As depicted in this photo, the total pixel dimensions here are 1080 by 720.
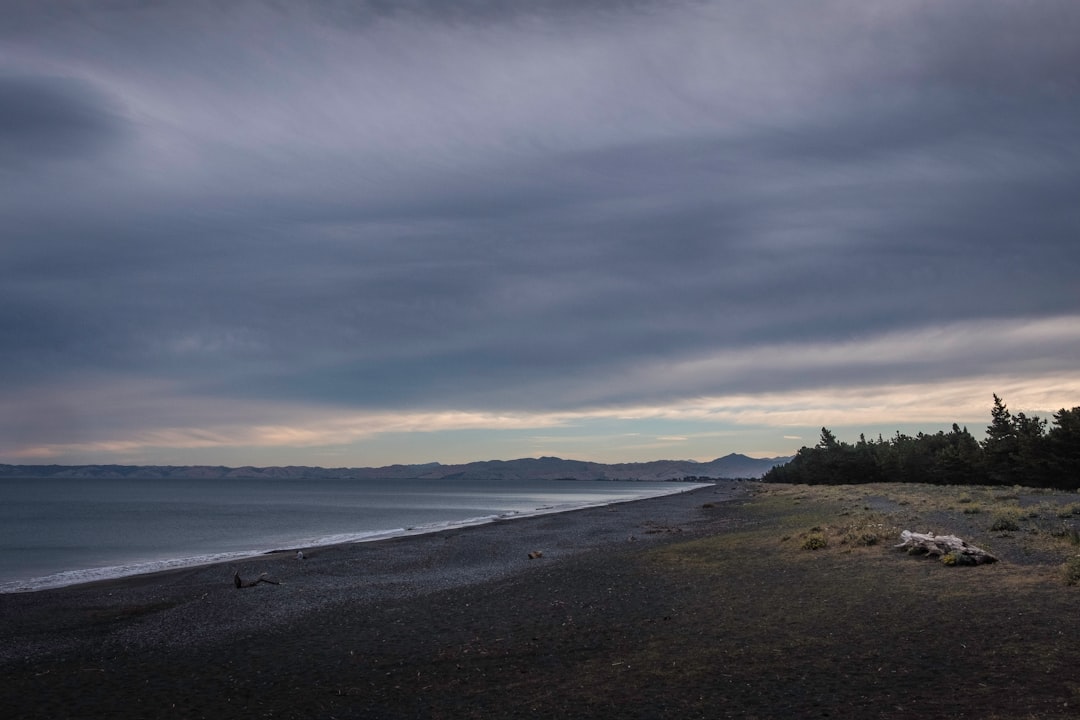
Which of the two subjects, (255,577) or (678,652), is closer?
(678,652)

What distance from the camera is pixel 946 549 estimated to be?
20.6 metres

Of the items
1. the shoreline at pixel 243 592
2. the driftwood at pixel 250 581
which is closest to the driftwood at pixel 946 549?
the shoreline at pixel 243 592

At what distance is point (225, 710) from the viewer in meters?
12.4

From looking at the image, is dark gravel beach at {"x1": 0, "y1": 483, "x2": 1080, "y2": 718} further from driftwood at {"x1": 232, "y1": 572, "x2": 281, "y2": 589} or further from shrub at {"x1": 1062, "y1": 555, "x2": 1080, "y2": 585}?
driftwood at {"x1": 232, "y1": 572, "x2": 281, "y2": 589}

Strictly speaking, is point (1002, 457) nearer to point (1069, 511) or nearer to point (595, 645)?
point (1069, 511)

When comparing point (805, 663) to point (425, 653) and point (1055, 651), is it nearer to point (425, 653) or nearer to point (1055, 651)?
point (1055, 651)

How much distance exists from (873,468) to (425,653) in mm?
126973

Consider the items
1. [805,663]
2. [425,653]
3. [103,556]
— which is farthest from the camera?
[103,556]

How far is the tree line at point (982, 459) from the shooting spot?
70750 mm

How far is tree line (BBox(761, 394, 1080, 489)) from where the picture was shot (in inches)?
2785

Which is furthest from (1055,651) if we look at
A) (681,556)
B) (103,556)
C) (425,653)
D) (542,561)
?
(103,556)

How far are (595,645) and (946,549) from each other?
460 inches

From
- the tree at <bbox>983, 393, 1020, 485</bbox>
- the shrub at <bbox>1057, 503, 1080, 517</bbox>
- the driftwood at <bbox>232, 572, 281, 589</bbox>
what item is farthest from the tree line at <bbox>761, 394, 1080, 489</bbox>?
the driftwood at <bbox>232, 572, 281, 589</bbox>

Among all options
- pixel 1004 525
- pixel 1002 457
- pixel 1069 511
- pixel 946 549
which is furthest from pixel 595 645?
pixel 1002 457
